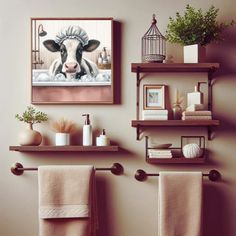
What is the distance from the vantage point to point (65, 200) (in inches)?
113

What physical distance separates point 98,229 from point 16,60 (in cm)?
115

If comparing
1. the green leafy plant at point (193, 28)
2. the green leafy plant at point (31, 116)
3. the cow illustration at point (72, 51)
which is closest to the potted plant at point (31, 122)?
the green leafy plant at point (31, 116)

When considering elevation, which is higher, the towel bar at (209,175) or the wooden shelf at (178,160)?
the wooden shelf at (178,160)

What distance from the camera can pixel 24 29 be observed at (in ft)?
9.97

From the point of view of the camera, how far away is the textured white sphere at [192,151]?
2902mm

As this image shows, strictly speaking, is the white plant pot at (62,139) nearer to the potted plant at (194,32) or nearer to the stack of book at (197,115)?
the stack of book at (197,115)

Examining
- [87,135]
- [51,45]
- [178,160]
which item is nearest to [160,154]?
[178,160]

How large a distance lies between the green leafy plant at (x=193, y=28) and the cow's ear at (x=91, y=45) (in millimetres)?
442

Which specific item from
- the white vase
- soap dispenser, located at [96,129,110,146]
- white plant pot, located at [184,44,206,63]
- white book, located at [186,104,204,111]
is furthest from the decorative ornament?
the white vase

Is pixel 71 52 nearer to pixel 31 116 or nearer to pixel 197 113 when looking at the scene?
pixel 31 116

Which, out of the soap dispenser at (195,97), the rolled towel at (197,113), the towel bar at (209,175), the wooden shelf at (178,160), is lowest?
the towel bar at (209,175)

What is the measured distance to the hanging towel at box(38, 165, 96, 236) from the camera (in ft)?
9.38

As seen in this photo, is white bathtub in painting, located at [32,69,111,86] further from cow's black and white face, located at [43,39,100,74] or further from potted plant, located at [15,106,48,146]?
potted plant, located at [15,106,48,146]

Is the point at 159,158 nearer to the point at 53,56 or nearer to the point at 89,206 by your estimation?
the point at 89,206
